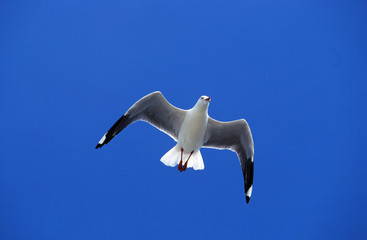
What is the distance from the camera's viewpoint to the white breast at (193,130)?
745cm

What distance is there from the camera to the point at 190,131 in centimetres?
755

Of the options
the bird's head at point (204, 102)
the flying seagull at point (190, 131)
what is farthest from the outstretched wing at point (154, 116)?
the bird's head at point (204, 102)

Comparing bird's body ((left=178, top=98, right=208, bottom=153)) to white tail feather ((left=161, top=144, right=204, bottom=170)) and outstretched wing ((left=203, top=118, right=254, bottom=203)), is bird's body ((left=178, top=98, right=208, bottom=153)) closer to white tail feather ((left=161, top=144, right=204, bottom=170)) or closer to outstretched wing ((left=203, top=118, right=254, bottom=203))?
white tail feather ((left=161, top=144, right=204, bottom=170))

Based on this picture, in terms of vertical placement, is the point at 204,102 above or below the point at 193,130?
above

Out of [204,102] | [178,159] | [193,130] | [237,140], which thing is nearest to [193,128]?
[193,130]

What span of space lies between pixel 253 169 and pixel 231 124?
0.95 metres

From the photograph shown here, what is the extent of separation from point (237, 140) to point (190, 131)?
0.99m

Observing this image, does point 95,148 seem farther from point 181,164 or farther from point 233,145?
point 233,145

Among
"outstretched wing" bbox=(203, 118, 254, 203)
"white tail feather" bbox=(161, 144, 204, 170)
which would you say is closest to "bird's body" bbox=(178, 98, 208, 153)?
"white tail feather" bbox=(161, 144, 204, 170)

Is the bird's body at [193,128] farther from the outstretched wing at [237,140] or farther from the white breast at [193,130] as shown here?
the outstretched wing at [237,140]

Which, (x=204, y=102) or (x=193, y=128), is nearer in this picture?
(x=204, y=102)

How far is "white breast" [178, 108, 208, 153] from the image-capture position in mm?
7449

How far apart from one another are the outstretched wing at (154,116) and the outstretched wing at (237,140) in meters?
0.63

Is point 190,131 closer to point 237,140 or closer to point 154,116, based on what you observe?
point 154,116
